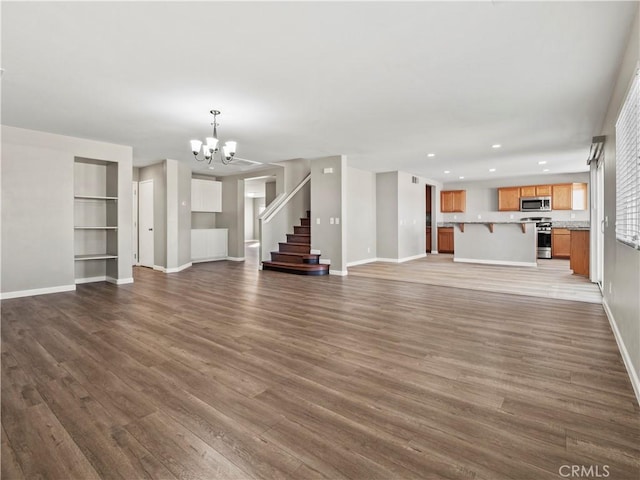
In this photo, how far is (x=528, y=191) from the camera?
1019 centimetres

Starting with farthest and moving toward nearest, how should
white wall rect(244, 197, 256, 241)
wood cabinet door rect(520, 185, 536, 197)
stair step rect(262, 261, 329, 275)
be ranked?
white wall rect(244, 197, 256, 241)
wood cabinet door rect(520, 185, 536, 197)
stair step rect(262, 261, 329, 275)

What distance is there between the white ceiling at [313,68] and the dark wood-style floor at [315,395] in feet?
8.12

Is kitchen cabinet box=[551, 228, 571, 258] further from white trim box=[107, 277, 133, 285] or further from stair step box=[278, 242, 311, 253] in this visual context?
white trim box=[107, 277, 133, 285]

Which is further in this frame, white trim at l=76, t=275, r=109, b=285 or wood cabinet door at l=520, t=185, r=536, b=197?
wood cabinet door at l=520, t=185, r=536, b=197

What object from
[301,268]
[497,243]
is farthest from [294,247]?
[497,243]

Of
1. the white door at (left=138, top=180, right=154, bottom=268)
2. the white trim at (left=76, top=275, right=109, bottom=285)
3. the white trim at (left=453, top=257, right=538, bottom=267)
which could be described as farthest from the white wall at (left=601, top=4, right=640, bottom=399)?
the white door at (left=138, top=180, right=154, bottom=268)

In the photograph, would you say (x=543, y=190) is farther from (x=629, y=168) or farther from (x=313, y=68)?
(x=313, y=68)

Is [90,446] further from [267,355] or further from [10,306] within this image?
[10,306]

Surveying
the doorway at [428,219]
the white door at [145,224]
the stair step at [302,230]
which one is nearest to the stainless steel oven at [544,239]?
the doorway at [428,219]

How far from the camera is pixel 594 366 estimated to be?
2.55 meters

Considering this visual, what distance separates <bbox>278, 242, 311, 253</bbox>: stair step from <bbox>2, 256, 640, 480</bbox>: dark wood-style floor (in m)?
3.84

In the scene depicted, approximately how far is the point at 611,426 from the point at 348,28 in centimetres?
293

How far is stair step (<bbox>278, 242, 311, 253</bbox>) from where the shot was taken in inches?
313

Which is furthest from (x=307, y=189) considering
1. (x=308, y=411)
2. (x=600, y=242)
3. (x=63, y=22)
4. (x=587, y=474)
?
(x=587, y=474)
